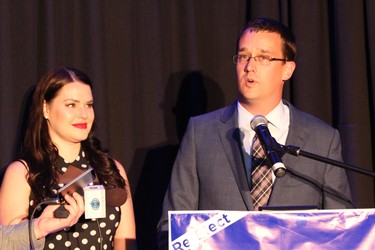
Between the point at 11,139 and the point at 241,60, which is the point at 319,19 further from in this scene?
the point at 11,139

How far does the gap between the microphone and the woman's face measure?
44.3 inches

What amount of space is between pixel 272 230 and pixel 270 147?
1.08ft

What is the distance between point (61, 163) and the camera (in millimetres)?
3041

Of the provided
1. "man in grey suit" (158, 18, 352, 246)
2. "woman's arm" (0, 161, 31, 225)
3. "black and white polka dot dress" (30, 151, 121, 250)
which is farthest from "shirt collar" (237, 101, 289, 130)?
"woman's arm" (0, 161, 31, 225)

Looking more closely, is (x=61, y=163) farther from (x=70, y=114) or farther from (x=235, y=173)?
(x=235, y=173)

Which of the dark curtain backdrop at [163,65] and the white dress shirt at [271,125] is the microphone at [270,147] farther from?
the dark curtain backdrop at [163,65]

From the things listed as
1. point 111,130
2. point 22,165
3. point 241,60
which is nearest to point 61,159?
point 22,165

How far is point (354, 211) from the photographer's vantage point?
1.83 meters

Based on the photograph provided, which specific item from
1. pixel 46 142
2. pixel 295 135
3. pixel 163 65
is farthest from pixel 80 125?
pixel 295 135

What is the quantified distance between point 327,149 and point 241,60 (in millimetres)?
602

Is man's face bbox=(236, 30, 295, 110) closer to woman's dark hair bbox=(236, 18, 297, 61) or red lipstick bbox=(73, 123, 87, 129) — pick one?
woman's dark hair bbox=(236, 18, 297, 61)

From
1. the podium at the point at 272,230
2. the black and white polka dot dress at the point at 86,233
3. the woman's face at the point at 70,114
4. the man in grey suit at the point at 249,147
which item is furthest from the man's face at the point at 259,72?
the podium at the point at 272,230

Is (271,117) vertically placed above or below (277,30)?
below

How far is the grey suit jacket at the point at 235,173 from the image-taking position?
2738mm
